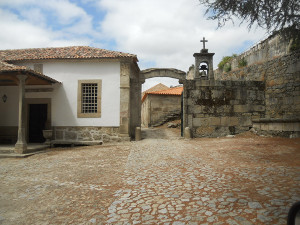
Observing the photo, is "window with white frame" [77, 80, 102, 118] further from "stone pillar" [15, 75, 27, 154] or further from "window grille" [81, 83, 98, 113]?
"stone pillar" [15, 75, 27, 154]

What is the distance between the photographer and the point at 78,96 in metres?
10.7

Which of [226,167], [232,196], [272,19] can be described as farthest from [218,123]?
[232,196]

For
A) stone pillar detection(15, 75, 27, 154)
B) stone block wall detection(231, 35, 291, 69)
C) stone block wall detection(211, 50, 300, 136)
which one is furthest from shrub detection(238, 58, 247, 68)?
stone pillar detection(15, 75, 27, 154)

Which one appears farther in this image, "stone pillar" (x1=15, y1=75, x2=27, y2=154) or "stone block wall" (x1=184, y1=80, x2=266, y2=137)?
"stone block wall" (x1=184, y1=80, x2=266, y2=137)

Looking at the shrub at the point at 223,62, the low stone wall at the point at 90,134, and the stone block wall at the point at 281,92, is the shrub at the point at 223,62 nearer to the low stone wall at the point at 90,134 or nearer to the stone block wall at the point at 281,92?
the stone block wall at the point at 281,92

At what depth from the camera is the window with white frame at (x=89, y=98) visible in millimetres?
10573

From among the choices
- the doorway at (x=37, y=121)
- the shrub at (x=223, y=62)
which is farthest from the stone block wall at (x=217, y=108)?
the doorway at (x=37, y=121)

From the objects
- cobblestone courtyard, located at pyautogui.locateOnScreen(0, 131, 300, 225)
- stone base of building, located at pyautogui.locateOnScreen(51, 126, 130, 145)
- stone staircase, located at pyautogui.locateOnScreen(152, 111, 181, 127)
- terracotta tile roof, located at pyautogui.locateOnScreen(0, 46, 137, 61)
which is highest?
terracotta tile roof, located at pyautogui.locateOnScreen(0, 46, 137, 61)

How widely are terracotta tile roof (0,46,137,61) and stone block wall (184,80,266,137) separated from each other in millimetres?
3644

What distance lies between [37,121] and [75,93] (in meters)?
2.83

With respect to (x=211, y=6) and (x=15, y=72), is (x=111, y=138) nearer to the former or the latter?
(x=15, y=72)

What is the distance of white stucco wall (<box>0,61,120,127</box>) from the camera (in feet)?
34.7

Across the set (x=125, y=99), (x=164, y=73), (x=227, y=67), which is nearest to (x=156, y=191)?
(x=125, y=99)

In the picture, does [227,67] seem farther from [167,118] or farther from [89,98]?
[89,98]
